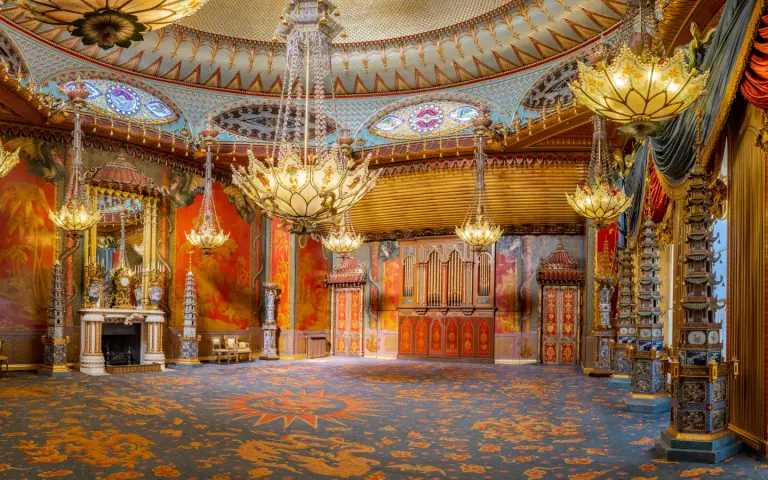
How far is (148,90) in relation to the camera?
1577cm

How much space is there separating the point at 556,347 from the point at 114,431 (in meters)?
11.4

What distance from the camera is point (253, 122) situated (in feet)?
56.2

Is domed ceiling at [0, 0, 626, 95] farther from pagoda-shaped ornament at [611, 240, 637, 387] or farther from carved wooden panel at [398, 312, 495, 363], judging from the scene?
carved wooden panel at [398, 312, 495, 363]

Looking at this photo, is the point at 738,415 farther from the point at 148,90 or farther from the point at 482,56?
the point at 148,90

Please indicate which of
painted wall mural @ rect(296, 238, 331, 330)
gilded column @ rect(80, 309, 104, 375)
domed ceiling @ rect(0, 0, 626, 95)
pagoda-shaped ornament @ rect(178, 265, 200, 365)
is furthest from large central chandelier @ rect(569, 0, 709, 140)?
painted wall mural @ rect(296, 238, 331, 330)

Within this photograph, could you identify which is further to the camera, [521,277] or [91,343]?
[521,277]

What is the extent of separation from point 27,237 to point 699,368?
1235 cm

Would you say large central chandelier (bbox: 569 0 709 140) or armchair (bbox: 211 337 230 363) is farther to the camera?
armchair (bbox: 211 337 230 363)

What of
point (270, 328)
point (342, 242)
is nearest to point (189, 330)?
point (270, 328)

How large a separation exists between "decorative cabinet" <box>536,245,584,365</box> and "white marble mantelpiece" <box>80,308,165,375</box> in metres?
8.82

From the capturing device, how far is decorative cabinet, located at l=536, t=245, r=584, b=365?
15.8 meters

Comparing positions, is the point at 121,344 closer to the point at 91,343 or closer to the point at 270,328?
the point at 91,343

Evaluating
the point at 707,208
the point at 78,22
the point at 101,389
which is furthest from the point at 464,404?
the point at 78,22

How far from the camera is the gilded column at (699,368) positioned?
5.65 m
